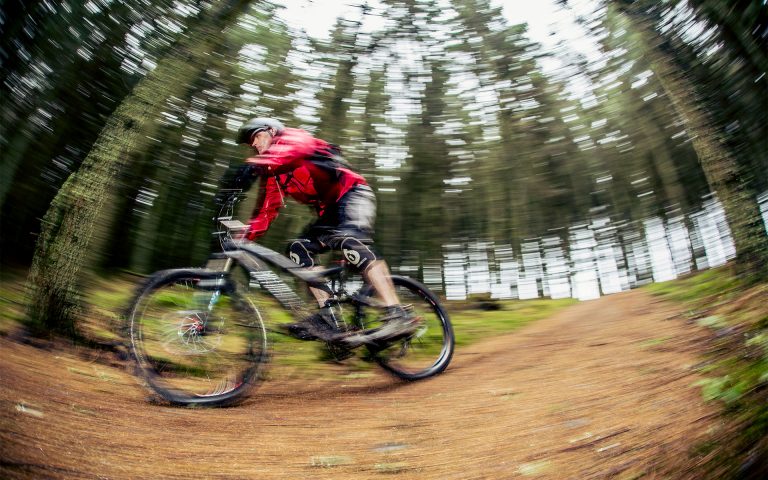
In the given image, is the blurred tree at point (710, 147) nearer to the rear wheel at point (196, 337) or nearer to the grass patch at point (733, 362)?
the grass patch at point (733, 362)

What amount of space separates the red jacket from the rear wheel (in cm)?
39

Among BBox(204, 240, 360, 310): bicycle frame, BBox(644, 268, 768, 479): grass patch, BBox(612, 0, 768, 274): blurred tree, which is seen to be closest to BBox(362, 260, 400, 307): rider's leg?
BBox(204, 240, 360, 310): bicycle frame

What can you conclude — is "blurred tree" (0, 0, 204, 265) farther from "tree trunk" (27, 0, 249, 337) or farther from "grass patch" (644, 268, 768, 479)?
"grass patch" (644, 268, 768, 479)

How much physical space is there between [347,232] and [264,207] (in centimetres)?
49

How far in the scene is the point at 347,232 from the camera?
2791 mm

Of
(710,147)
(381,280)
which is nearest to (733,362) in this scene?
(710,147)

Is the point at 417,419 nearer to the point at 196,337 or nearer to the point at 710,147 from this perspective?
the point at 196,337

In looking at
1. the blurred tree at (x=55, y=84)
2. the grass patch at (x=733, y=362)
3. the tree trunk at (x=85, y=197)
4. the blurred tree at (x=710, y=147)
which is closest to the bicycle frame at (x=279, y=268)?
the tree trunk at (x=85, y=197)

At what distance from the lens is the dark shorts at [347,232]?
9.12ft

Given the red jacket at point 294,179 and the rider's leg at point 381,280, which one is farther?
the rider's leg at point 381,280

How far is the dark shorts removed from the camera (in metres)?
2.78

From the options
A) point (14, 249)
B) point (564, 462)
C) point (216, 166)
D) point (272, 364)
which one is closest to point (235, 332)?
point (272, 364)

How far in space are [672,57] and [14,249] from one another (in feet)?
12.9

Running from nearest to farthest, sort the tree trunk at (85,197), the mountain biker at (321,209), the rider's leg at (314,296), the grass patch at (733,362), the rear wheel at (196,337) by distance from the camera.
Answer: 1. the grass patch at (733,362)
2. the rear wheel at (196,337)
3. the tree trunk at (85,197)
4. the mountain biker at (321,209)
5. the rider's leg at (314,296)
